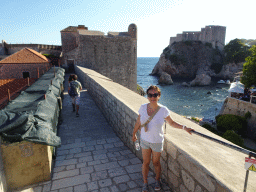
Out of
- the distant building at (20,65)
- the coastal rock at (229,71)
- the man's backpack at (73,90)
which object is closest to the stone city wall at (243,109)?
the man's backpack at (73,90)

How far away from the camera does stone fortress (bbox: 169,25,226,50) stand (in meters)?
70.5

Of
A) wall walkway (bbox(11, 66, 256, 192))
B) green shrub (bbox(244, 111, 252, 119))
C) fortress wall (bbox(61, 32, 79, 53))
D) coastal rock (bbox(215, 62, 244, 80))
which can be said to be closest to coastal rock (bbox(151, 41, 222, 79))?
coastal rock (bbox(215, 62, 244, 80))

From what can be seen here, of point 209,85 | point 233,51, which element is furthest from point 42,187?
point 233,51

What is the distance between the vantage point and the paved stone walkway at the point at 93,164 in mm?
3367

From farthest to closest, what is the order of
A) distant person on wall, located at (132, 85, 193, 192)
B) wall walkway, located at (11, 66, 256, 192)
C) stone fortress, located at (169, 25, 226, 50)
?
stone fortress, located at (169, 25, 226, 50)
distant person on wall, located at (132, 85, 193, 192)
wall walkway, located at (11, 66, 256, 192)

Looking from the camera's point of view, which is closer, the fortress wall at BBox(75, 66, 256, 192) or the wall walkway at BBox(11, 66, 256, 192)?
the fortress wall at BBox(75, 66, 256, 192)

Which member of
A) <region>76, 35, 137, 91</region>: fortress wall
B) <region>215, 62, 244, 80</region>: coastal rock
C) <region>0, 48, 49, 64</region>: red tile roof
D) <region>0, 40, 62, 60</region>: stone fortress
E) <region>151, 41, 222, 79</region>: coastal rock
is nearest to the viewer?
<region>0, 48, 49, 64</region>: red tile roof

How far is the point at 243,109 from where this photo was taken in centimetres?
2128

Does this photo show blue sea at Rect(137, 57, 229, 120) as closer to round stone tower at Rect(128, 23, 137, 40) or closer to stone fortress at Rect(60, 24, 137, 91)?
stone fortress at Rect(60, 24, 137, 91)

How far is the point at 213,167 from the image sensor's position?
2.36 meters

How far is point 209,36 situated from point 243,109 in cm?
5972

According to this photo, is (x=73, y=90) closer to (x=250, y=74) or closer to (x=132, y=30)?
(x=132, y=30)

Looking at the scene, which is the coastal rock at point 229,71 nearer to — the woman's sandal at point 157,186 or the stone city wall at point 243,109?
the stone city wall at point 243,109

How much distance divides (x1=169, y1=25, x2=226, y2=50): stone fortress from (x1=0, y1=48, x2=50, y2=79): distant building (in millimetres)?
67157
